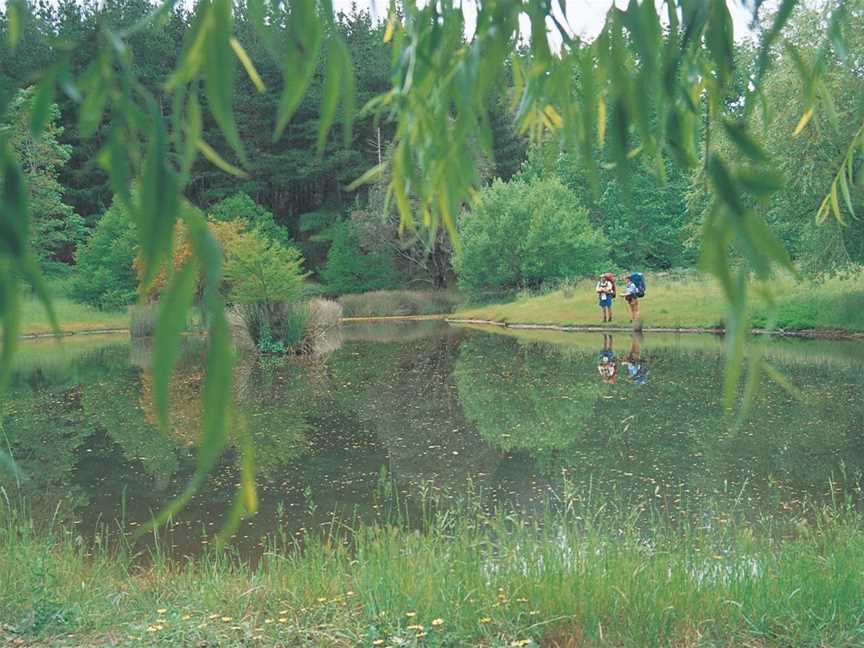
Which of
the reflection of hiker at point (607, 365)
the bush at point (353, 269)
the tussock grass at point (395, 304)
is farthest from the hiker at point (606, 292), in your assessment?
the bush at point (353, 269)

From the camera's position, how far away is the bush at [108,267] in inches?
1160

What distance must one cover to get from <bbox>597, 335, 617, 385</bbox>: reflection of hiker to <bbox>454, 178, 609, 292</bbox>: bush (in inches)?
491

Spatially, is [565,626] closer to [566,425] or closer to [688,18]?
[688,18]

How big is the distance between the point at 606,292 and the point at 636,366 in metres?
8.48

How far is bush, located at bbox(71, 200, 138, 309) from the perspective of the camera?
29.5 m

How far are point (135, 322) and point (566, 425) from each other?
17446 mm

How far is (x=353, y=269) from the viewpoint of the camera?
3853 cm

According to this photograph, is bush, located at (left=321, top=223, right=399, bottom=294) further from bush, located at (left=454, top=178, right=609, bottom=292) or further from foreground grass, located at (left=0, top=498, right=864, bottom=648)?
foreground grass, located at (left=0, top=498, right=864, bottom=648)

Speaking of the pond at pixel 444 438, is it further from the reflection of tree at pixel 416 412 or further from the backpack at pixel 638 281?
the backpack at pixel 638 281

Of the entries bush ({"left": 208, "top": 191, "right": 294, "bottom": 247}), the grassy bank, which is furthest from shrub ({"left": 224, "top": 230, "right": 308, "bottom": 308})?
bush ({"left": 208, "top": 191, "right": 294, "bottom": 247})

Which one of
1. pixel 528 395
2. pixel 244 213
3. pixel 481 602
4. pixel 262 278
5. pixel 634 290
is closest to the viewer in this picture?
pixel 481 602

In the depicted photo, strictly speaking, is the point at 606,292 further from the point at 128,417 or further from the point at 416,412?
the point at 128,417

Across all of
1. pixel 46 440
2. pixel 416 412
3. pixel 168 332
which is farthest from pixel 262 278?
pixel 168 332

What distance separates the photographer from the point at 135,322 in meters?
24.0
